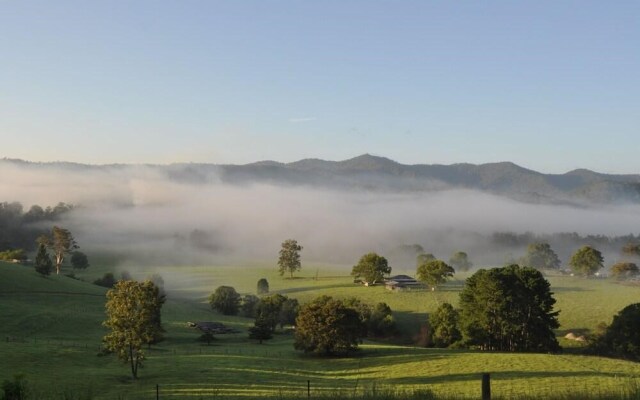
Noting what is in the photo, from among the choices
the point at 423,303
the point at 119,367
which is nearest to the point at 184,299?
the point at 423,303

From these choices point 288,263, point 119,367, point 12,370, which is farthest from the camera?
point 288,263

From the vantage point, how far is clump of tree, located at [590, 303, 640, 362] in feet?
280

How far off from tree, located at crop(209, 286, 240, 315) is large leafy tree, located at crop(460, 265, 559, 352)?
213 feet

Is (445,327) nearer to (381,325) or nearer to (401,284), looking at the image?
(381,325)

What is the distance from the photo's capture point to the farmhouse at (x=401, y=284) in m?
151

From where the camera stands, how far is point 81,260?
191875 mm

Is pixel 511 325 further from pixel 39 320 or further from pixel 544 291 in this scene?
pixel 39 320

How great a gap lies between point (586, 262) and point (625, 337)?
318 ft

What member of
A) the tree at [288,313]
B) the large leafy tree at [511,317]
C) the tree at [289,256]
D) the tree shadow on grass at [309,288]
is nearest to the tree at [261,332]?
the tree at [288,313]

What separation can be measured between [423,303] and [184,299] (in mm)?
70078

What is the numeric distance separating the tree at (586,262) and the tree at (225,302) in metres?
112

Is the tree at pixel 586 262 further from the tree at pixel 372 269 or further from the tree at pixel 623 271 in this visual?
the tree at pixel 372 269

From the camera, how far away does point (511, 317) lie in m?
92.9

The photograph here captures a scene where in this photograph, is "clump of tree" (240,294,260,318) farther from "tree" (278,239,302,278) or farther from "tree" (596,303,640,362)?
"tree" (596,303,640,362)
